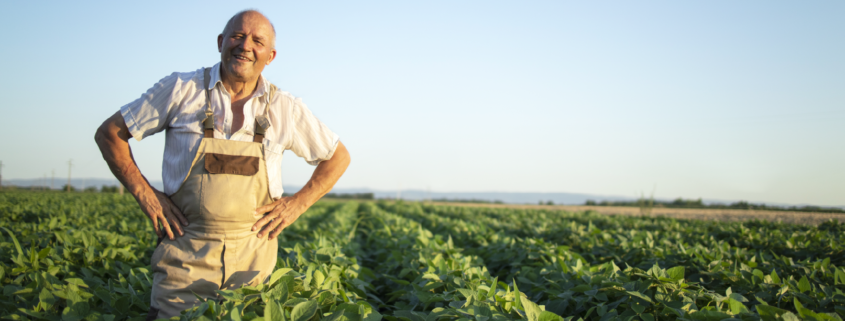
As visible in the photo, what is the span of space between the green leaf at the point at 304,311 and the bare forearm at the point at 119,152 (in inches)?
38.6

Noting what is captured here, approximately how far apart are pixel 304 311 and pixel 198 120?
101 centimetres

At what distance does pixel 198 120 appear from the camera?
73.7 inches

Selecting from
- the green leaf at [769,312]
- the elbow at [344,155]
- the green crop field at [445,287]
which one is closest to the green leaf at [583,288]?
the green crop field at [445,287]

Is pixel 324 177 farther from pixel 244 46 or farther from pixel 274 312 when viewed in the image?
pixel 274 312

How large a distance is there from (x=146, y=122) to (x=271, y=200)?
0.65 m

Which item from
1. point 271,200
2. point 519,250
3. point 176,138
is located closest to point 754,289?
point 519,250

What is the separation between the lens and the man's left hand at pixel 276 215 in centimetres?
201

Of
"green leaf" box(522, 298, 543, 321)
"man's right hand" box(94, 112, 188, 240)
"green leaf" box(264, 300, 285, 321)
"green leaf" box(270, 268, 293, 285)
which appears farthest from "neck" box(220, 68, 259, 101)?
"green leaf" box(522, 298, 543, 321)

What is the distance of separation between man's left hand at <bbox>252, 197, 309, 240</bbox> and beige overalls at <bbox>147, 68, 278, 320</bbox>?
60 mm

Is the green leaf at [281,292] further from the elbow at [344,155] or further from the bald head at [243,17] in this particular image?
the bald head at [243,17]

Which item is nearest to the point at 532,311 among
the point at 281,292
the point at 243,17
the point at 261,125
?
the point at 281,292

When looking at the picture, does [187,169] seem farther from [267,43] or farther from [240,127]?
[267,43]

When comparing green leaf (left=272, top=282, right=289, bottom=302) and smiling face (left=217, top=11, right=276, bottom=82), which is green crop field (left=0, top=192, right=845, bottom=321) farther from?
smiling face (left=217, top=11, right=276, bottom=82)

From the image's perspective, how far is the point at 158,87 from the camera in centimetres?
183
